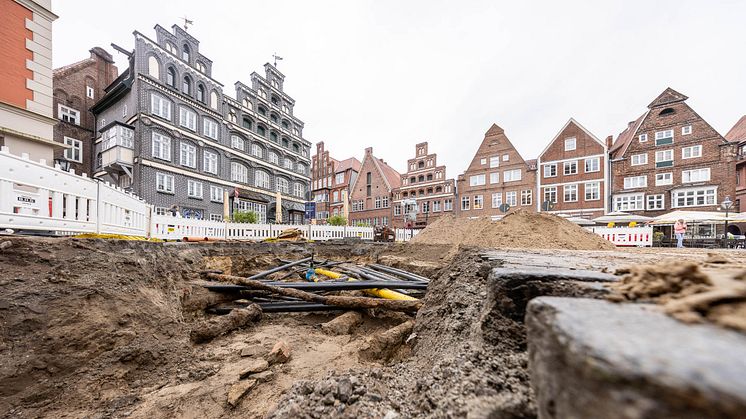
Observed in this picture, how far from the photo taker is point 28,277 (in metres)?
2.65

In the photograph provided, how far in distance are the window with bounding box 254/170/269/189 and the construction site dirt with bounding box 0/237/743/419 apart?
22.7 m

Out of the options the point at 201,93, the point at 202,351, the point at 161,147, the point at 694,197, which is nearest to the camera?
the point at 202,351

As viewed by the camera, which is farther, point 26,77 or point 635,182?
point 635,182

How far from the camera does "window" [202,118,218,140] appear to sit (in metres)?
21.0

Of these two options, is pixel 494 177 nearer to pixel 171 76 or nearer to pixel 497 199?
pixel 497 199

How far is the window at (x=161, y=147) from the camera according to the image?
17703 mm

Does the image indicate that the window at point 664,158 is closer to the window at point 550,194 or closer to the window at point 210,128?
the window at point 550,194

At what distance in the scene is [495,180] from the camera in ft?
95.7

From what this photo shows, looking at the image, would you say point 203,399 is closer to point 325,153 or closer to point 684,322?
point 684,322

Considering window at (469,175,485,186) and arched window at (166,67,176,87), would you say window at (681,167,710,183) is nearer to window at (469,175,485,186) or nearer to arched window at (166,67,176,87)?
window at (469,175,485,186)

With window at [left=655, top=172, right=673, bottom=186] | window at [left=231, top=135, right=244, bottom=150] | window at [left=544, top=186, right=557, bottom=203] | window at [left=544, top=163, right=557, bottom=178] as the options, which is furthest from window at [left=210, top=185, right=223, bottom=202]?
window at [left=655, top=172, right=673, bottom=186]

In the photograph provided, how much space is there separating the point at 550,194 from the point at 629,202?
5996 millimetres

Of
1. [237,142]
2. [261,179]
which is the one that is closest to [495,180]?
[261,179]

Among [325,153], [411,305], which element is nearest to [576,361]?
[411,305]
